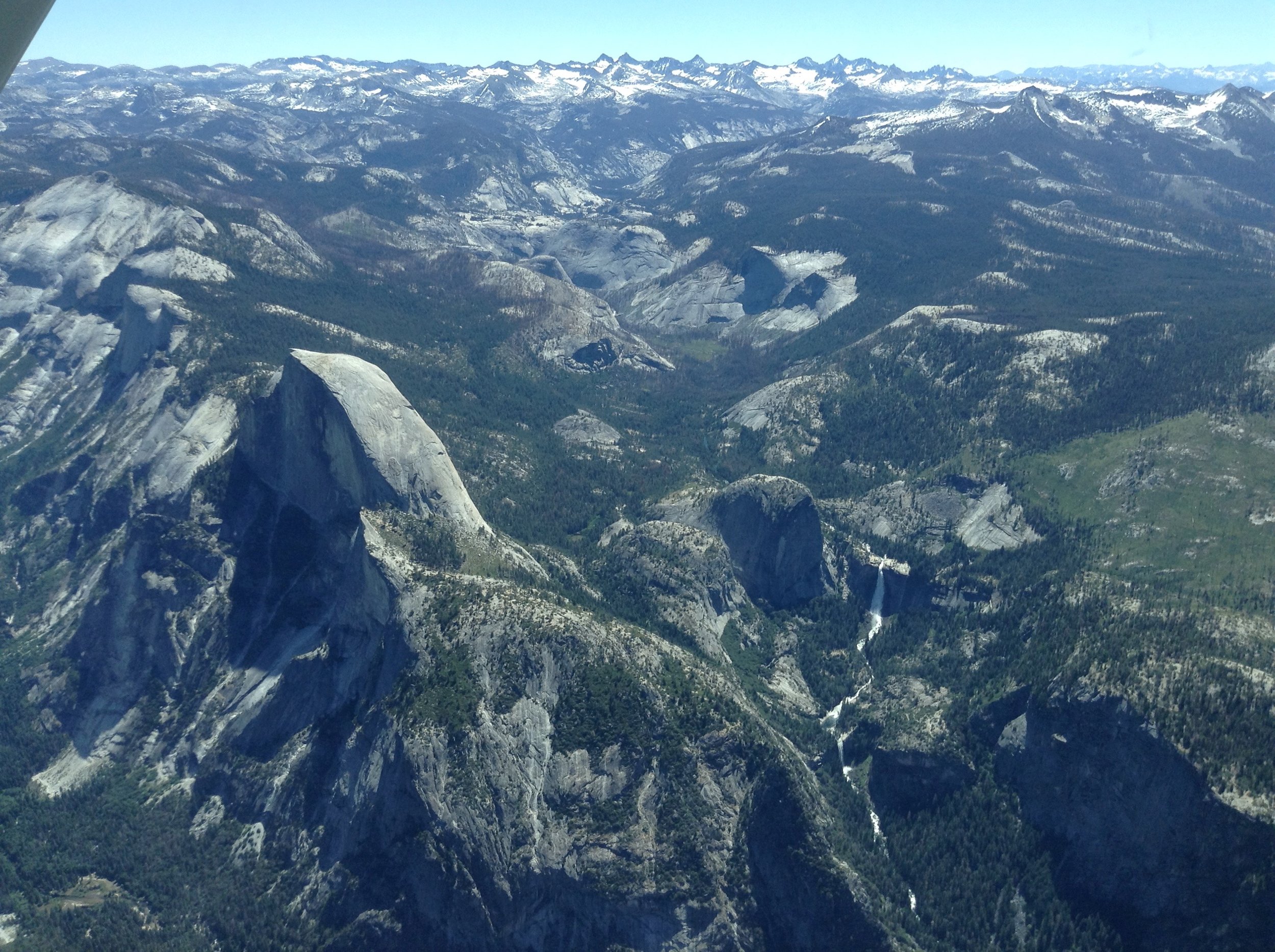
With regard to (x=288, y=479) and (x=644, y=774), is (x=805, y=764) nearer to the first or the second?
(x=644, y=774)

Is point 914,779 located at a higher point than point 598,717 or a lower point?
lower

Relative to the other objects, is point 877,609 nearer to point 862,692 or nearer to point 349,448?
point 862,692

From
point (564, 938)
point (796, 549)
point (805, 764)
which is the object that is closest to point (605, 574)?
point (796, 549)

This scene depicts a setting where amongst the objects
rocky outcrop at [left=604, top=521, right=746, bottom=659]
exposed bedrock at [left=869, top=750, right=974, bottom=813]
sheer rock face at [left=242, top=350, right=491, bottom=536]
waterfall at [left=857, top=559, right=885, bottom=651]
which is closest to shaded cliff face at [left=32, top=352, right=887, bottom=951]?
sheer rock face at [left=242, top=350, right=491, bottom=536]

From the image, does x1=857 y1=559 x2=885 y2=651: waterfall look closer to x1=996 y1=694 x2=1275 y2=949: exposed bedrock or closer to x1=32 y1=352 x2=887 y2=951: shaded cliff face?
x1=32 y1=352 x2=887 y2=951: shaded cliff face

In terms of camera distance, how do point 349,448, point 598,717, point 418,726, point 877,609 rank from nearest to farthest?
1. point 418,726
2. point 598,717
3. point 349,448
4. point 877,609

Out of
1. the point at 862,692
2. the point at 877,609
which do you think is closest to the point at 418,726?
the point at 862,692
